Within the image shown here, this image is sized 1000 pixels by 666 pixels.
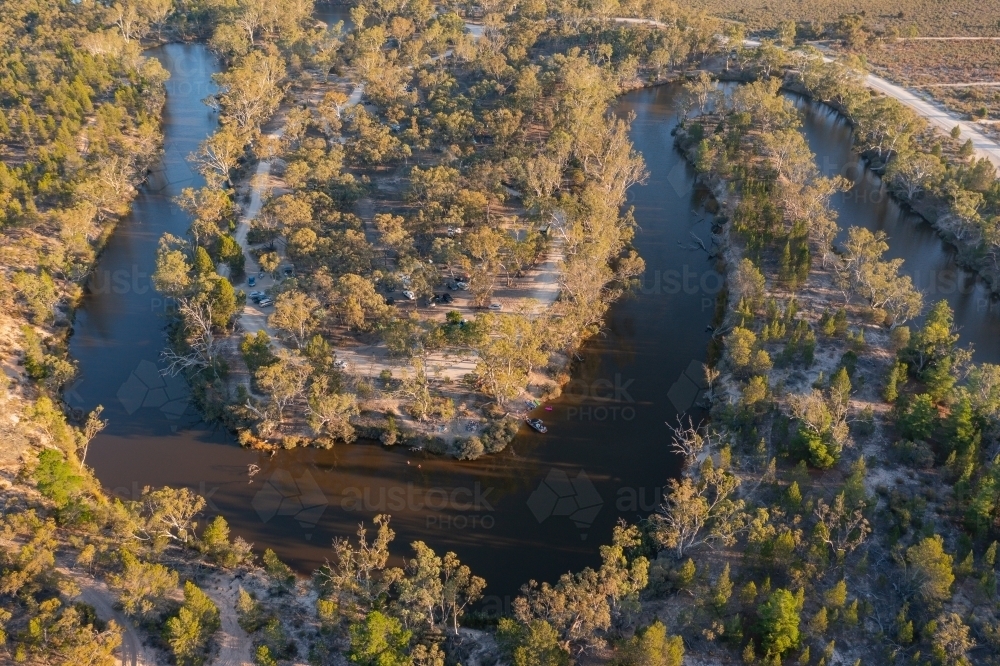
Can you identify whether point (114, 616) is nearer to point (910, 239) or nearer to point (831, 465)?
point (831, 465)

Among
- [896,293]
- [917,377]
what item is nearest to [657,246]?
[896,293]

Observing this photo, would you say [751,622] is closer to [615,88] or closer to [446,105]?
[446,105]

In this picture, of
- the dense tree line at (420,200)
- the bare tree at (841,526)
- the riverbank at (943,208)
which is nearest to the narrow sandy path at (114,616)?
the dense tree line at (420,200)

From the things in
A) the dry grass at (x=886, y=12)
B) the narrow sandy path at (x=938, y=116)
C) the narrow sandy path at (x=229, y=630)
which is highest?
the dry grass at (x=886, y=12)

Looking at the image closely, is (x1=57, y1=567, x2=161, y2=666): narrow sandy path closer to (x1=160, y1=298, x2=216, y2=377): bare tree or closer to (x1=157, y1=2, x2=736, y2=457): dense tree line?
(x1=157, y1=2, x2=736, y2=457): dense tree line

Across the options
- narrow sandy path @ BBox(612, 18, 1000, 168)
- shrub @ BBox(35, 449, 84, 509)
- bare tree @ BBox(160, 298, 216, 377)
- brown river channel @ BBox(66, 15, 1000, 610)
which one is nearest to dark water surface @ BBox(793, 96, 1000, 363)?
brown river channel @ BBox(66, 15, 1000, 610)

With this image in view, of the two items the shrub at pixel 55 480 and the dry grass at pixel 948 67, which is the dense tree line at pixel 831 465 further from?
the dry grass at pixel 948 67
